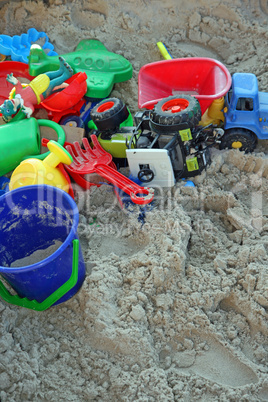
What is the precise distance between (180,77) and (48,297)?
137 cm

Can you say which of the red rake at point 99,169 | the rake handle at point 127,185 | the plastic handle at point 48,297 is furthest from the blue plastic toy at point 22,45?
the plastic handle at point 48,297

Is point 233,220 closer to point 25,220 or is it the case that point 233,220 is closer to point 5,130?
point 25,220

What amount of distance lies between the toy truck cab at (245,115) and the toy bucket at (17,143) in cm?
80

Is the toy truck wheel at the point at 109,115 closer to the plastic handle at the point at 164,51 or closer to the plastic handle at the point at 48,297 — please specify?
the plastic handle at the point at 164,51

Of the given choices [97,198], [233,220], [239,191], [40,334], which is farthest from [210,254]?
[40,334]

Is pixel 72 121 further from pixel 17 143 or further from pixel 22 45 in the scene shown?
pixel 22 45

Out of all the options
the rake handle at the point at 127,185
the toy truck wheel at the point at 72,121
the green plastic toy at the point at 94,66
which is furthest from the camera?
the green plastic toy at the point at 94,66

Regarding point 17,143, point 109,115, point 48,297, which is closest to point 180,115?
point 109,115

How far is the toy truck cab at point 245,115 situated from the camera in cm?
186

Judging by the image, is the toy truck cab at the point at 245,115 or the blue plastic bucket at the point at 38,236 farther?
the toy truck cab at the point at 245,115

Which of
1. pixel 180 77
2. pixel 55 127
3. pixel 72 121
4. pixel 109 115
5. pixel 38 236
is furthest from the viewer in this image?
pixel 180 77

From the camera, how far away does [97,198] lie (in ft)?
5.92

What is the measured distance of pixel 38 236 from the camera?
1.60m

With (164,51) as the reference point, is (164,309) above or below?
below
